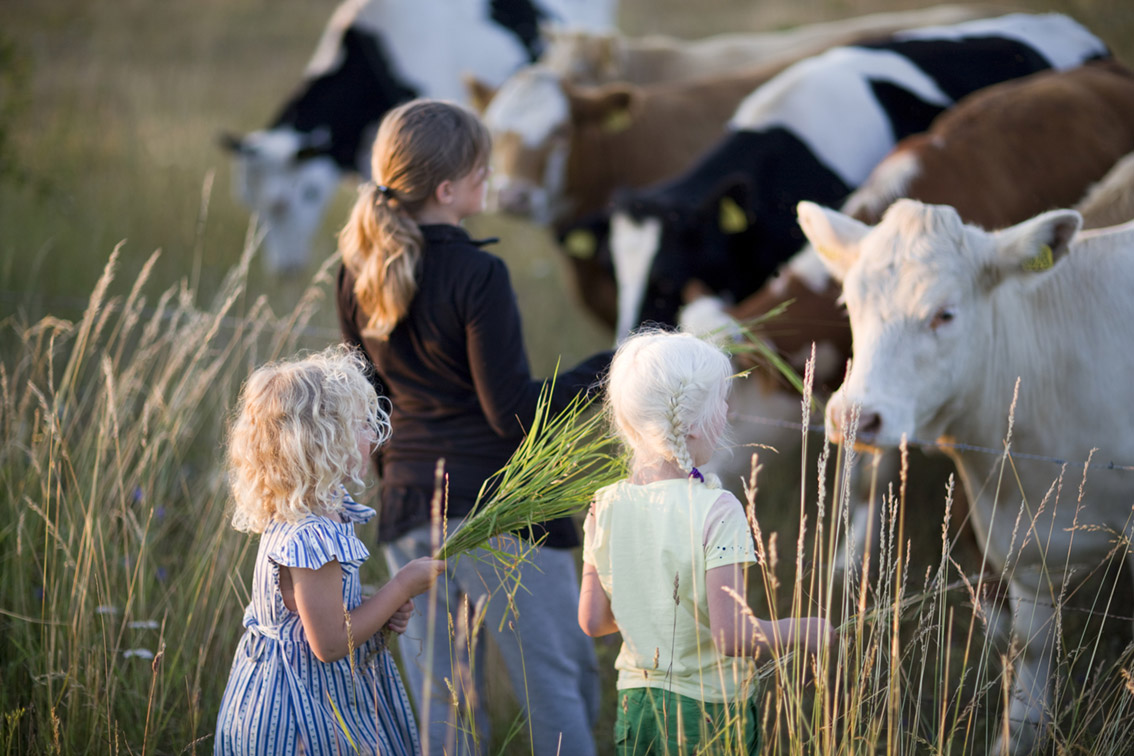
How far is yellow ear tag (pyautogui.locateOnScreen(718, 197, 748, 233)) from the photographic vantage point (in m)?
5.02

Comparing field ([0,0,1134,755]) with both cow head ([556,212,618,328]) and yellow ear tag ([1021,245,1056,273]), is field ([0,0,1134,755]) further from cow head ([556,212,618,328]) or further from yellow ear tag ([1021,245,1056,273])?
yellow ear tag ([1021,245,1056,273])

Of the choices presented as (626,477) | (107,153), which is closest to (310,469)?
(626,477)

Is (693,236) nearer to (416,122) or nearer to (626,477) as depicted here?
(416,122)

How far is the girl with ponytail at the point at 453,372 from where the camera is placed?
2346mm

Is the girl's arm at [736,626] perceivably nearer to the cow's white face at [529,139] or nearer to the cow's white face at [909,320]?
the cow's white face at [909,320]

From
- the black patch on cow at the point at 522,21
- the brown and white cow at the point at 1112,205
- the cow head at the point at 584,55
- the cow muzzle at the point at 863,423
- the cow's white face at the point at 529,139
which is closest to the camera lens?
the cow muzzle at the point at 863,423

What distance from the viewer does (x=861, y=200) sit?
404 centimetres

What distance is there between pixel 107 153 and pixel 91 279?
416 centimetres

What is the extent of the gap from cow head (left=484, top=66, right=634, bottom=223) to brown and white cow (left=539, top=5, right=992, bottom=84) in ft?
4.58

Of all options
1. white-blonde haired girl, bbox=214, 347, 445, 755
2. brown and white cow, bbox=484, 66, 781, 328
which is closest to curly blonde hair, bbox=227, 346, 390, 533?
white-blonde haired girl, bbox=214, 347, 445, 755

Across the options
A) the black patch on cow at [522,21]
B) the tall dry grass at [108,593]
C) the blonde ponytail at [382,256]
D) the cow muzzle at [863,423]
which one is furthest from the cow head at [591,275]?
the black patch on cow at [522,21]

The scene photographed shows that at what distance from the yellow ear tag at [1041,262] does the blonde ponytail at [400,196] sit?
145 centimetres

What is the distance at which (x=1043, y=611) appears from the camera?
9.85 feet

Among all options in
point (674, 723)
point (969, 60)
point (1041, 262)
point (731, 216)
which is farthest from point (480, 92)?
point (674, 723)
